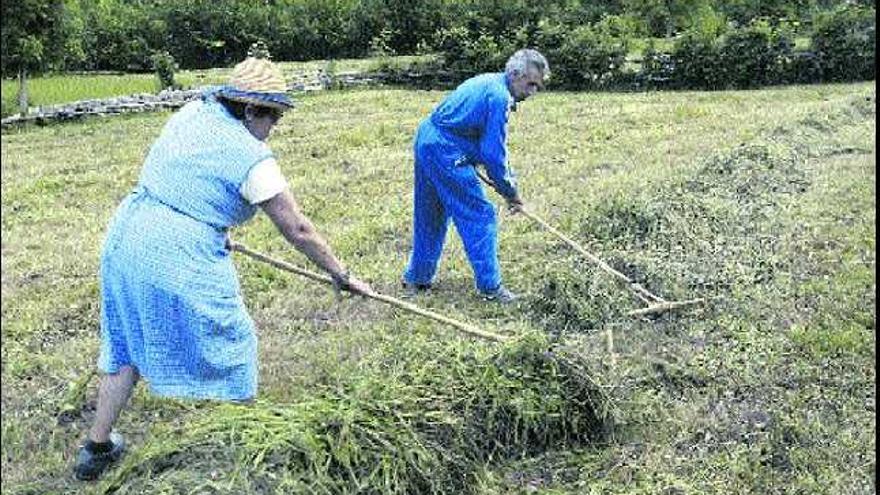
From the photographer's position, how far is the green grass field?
362 centimetres

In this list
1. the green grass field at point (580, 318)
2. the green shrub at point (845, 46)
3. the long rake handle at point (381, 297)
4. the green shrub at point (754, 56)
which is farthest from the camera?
the green shrub at point (754, 56)

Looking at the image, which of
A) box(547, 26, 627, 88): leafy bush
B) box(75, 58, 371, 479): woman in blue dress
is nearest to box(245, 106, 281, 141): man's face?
box(75, 58, 371, 479): woman in blue dress

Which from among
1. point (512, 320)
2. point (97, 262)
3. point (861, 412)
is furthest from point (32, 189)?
point (861, 412)

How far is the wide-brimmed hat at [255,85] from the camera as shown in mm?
3211

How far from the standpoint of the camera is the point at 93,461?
3480 millimetres

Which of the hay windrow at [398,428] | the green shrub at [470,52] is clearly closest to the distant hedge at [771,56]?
the green shrub at [470,52]

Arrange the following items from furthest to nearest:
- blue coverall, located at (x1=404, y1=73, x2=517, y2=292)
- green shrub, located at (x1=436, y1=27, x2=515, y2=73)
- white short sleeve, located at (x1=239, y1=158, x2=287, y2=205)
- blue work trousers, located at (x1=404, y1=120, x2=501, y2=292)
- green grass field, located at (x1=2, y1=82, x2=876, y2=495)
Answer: green shrub, located at (x1=436, y1=27, x2=515, y2=73) < blue work trousers, located at (x1=404, y1=120, x2=501, y2=292) < blue coverall, located at (x1=404, y1=73, x2=517, y2=292) < green grass field, located at (x1=2, y1=82, x2=876, y2=495) < white short sleeve, located at (x1=239, y1=158, x2=287, y2=205)

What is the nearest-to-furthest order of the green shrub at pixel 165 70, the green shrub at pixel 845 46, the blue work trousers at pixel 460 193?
the blue work trousers at pixel 460 193
the green shrub at pixel 165 70
the green shrub at pixel 845 46

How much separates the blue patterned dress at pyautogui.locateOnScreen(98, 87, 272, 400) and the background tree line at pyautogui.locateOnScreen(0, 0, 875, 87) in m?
12.4

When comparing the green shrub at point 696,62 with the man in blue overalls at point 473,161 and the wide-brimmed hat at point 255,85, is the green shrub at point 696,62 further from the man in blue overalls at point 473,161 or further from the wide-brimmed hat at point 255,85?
the wide-brimmed hat at point 255,85

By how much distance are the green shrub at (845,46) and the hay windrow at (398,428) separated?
50.5ft

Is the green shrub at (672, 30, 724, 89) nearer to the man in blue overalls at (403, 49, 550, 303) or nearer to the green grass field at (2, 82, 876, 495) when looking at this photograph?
the green grass field at (2, 82, 876, 495)

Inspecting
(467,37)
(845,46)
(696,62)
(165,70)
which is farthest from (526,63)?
(845,46)

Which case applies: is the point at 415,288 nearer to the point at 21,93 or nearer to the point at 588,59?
the point at 21,93
